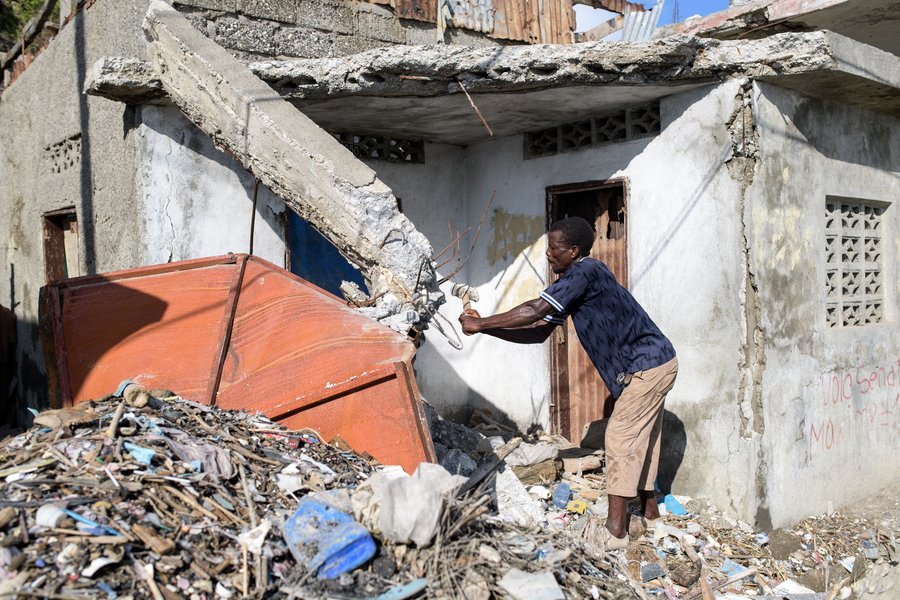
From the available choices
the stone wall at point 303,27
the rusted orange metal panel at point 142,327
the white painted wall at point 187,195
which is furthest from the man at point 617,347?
the stone wall at point 303,27

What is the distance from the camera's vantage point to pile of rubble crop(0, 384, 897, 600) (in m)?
2.56

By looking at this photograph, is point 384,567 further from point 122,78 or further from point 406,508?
point 122,78

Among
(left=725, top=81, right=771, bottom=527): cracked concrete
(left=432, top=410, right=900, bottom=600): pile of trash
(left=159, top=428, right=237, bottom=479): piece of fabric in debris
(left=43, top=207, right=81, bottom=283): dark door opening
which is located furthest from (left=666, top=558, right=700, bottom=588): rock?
(left=43, top=207, right=81, bottom=283): dark door opening

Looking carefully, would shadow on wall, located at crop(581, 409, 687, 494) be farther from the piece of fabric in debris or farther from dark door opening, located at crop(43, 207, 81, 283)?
dark door opening, located at crop(43, 207, 81, 283)

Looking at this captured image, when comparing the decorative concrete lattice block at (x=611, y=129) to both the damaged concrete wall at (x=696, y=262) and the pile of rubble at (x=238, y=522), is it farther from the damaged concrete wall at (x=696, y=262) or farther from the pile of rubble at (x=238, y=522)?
the pile of rubble at (x=238, y=522)

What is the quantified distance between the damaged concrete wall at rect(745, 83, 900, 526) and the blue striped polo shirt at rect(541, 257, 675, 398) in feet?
3.28

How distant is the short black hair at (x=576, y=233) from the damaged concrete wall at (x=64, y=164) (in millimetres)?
3006

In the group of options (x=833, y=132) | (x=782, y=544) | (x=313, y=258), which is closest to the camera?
(x=782, y=544)

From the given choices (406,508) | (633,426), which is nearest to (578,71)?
(633,426)

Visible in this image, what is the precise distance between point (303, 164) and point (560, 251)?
1.59 m

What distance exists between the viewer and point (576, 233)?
4227 mm

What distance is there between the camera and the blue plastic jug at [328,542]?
105 inches

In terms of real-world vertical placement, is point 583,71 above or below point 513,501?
above

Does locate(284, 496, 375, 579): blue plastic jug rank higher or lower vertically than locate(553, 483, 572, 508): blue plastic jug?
higher
